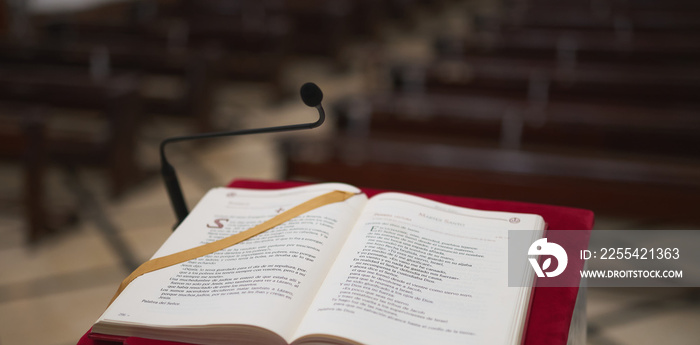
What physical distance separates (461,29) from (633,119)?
485 cm

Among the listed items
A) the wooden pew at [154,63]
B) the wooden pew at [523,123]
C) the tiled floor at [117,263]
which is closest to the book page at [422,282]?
the tiled floor at [117,263]

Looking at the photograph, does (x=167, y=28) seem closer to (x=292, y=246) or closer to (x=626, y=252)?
(x=626, y=252)

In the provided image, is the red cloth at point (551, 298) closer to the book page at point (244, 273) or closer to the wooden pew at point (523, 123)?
the book page at point (244, 273)

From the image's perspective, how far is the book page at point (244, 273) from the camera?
2.28 ft

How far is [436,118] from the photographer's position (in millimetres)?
2404

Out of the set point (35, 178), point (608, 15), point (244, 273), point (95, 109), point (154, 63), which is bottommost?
point (244, 273)

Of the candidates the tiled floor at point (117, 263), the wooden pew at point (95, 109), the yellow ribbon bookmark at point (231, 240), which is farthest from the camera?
the wooden pew at point (95, 109)

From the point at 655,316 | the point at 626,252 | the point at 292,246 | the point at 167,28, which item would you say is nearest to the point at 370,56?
the point at 167,28

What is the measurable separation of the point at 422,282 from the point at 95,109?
2.61m

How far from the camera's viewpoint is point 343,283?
724 mm

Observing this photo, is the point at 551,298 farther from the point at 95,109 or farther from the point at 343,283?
the point at 95,109

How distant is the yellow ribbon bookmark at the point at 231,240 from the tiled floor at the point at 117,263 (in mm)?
1158

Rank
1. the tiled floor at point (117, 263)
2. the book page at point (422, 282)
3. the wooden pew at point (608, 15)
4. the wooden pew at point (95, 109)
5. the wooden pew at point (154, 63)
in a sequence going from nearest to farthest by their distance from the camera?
the book page at point (422, 282) → the tiled floor at point (117, 263) → the wooden pew at point (95, 109) → the wooden pew at point (154, 63) → the wooden pew at point (608, 15)

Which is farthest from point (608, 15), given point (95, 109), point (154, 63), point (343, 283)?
point (343, 283)
